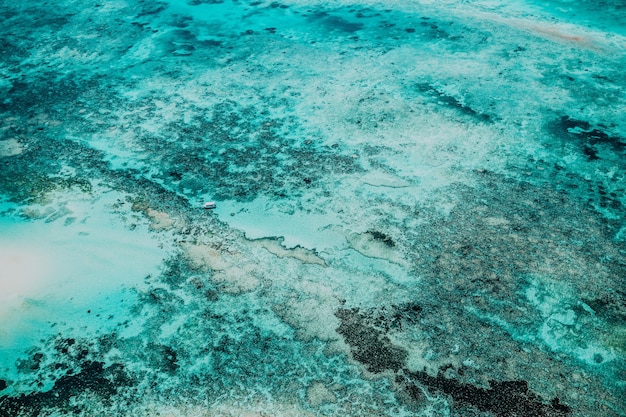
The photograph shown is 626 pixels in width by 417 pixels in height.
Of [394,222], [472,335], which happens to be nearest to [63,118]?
[394,222]

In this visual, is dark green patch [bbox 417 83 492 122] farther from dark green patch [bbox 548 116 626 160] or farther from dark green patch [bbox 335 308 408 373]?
dark green patch [bbox 335 308 408 373]

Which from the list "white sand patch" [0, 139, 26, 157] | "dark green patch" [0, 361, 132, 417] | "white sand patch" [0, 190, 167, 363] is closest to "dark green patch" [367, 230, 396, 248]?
"white sand patch" [0, 190, 167, 363]

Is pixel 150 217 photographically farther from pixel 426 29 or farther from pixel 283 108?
pixel 426 29

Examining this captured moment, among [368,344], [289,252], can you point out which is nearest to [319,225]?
[289,252]

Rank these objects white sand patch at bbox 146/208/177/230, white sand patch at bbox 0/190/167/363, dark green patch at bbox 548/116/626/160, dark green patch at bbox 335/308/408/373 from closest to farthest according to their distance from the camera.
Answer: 1. dark green patch at bbox 335/308/408/373
2. white sand patch at bbox 0/190/167/363
3. white sand patch at bbox 146/208/177/230
4. dark green patch at bbox 548/116/626/160

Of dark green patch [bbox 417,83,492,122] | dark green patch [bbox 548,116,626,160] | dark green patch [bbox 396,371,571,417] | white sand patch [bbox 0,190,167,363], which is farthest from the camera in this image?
dark green patch [bbox 417,83,492,122]

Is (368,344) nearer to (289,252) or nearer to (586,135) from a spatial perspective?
(289,252)

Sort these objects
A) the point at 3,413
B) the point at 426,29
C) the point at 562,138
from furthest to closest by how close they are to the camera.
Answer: the point at 426,29 < the point at 562,138 < the point at 3,413
